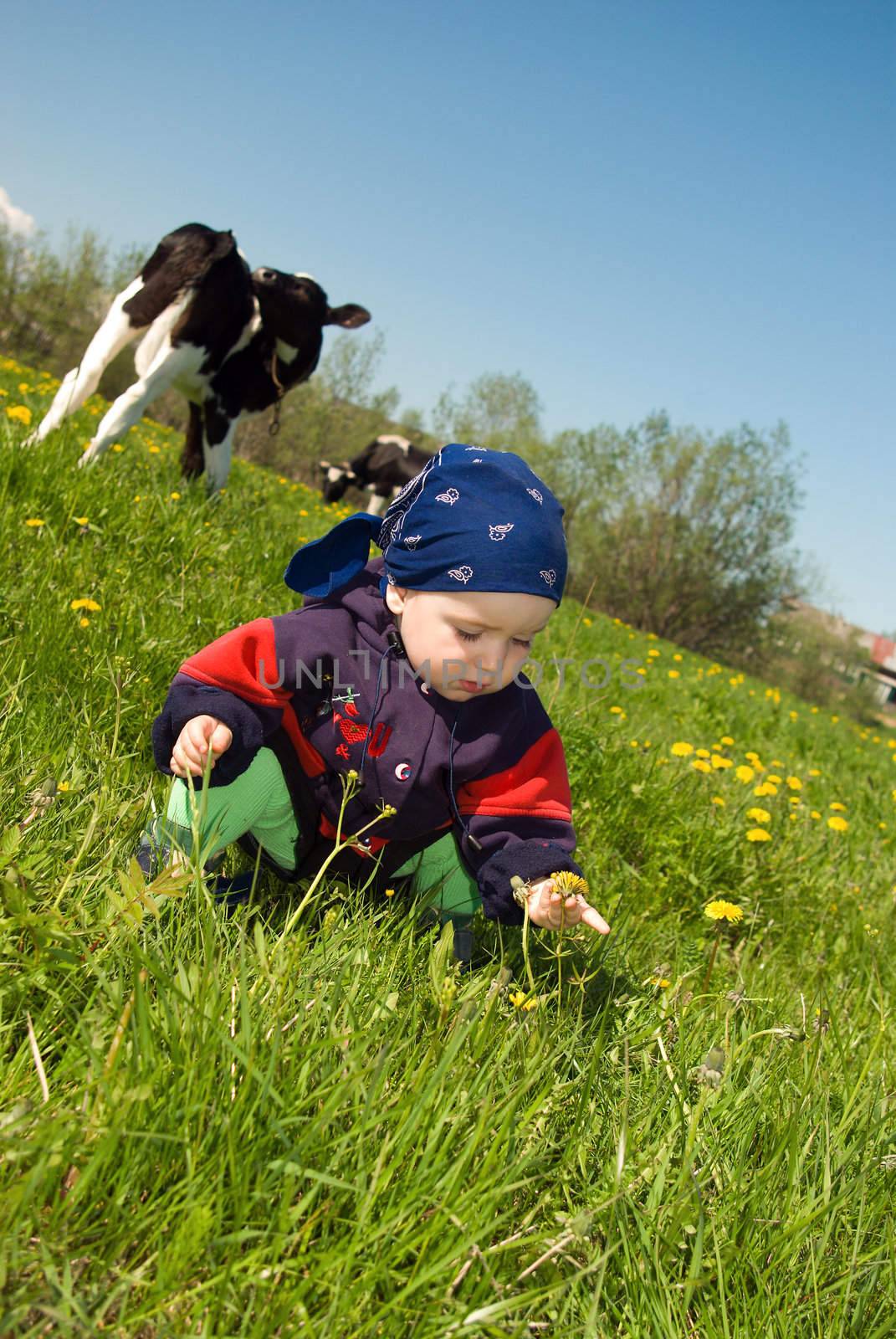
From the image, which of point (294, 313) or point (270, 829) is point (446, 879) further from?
point (294, 313)

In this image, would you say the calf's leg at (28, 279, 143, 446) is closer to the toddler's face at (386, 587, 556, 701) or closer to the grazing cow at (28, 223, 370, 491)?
the grazing cow at (28, 223, 370, 491)

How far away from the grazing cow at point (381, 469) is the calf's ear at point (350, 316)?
10485mm

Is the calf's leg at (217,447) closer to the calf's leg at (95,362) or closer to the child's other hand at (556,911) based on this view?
the calf's leg at (95,362)

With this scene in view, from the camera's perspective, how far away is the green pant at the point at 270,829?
6.37 ft

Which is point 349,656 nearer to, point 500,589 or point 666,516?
point 500,589

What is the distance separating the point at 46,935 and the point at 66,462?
320 centimetres

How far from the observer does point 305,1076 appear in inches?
48.5

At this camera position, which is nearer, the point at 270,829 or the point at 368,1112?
the point at 368,1112

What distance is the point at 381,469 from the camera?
58.1 ft

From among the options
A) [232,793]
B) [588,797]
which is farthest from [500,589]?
[588,797]

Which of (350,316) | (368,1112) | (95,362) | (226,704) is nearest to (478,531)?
(226,704)

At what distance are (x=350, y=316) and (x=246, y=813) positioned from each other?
513cm

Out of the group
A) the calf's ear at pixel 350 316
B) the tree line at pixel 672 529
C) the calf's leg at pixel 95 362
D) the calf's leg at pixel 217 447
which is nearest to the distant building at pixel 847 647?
the tree line at pixel 672 529

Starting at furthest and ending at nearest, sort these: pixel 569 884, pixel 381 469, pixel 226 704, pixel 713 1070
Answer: pixel 381 469, pixel 226 704, pixel 569 884, pixel 713 1070
